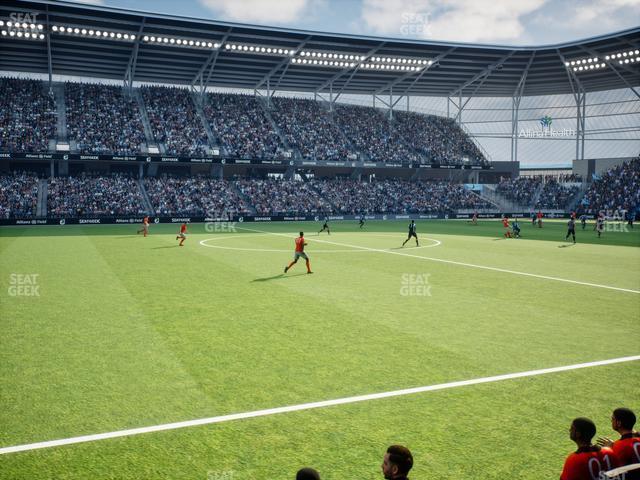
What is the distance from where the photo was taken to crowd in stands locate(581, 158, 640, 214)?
59.3 m

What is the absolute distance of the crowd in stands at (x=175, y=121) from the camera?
56.8 m

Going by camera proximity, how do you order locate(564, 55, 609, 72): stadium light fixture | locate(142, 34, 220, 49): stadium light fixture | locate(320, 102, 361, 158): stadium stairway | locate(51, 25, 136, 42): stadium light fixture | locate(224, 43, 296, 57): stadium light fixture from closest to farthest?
locate(51, 25, 136, 42): stadium light fixture, locate(142, 34, 220, 49): stadium light fixture, locate(224, 43, 296, 57): stadium light fixture, locate(564, 55, 609, 72): stadium light fixture, locate(320, 102, 361, 158): stadium stairway

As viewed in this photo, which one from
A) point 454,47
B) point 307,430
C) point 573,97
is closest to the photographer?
point 307,430

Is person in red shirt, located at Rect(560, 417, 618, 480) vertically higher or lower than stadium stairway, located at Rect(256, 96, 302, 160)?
lower

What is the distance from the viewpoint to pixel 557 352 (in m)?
9.96

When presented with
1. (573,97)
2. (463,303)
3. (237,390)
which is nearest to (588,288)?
(463,303)

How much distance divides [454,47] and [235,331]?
56.5 metres

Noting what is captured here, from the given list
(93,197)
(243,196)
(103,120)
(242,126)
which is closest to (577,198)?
(243,196)

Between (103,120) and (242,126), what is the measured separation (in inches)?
609

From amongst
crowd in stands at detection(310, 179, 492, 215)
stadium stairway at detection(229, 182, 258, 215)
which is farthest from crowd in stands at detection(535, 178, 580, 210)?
stadium stairway at detection(229, 182, 258, 215)

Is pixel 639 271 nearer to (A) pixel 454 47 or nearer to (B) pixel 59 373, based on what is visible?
(B) pixel 59 373

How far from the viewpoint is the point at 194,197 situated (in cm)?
5462

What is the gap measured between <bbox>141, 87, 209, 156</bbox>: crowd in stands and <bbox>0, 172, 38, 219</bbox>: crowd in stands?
13402 mm

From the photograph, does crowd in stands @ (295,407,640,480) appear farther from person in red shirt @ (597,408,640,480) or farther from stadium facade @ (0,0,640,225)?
stadium facade @ (0,0,640,225)
